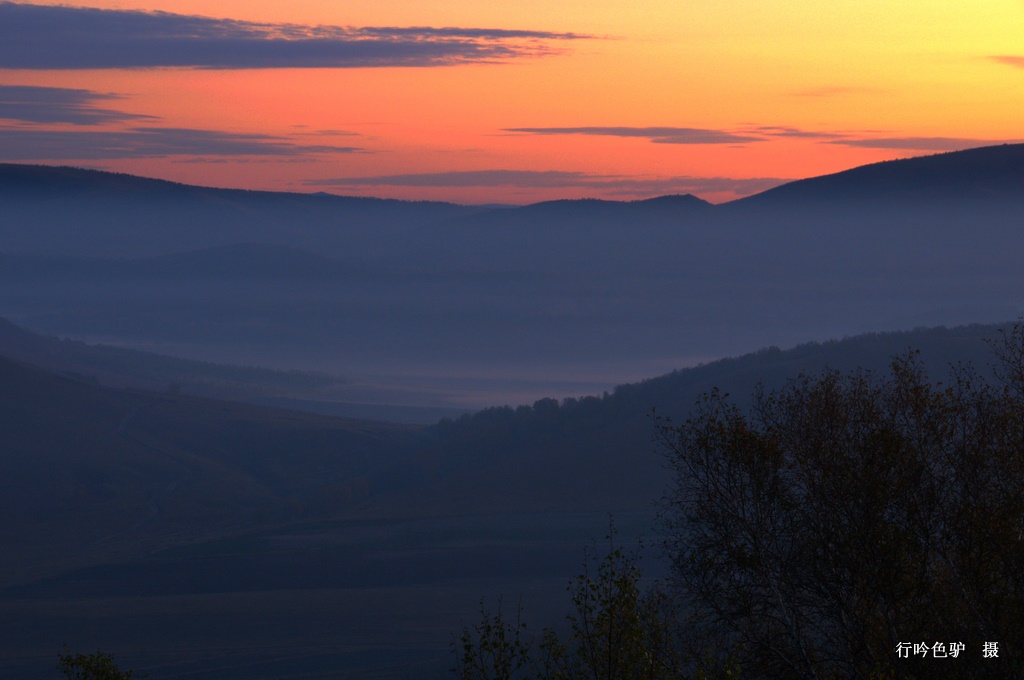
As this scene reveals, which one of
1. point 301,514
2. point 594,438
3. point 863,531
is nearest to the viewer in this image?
point 863,531

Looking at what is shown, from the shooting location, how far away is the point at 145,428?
541 feet

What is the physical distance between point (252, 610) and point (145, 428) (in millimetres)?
86621

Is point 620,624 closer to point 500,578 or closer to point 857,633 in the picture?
point 857,633

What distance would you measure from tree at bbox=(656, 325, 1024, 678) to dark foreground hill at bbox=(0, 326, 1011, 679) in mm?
48526

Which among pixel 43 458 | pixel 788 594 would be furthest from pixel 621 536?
pixel 788 594

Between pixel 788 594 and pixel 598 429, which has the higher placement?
pixel 598 429

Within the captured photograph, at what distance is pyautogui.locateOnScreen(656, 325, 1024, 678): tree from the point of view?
1473 centimetres

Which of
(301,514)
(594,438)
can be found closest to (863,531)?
(301,514)

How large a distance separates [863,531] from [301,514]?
11325cm

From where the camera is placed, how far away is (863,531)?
15.6 metres

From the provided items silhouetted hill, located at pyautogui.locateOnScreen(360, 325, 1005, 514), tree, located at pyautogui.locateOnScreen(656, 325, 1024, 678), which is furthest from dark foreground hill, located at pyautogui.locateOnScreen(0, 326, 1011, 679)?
tree, located at pyautogui.locateOnScreen(656, 325, 1024, 678)

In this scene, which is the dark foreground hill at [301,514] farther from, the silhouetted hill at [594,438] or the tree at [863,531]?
the tree at [863,531]

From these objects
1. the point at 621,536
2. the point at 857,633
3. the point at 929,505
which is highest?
the point at 621,536

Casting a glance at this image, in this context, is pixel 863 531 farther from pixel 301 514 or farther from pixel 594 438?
pixel 594 438
